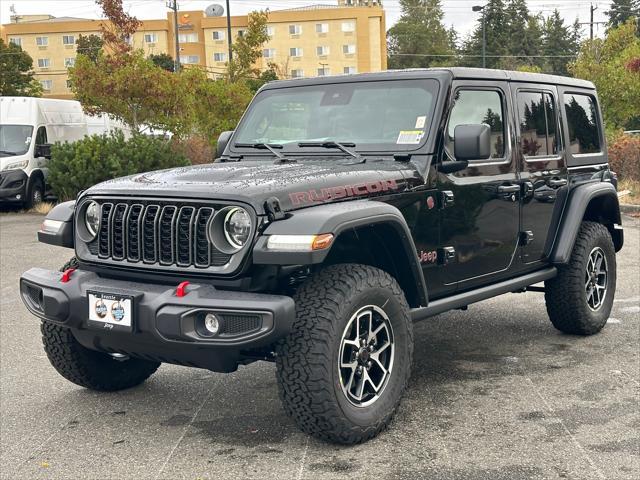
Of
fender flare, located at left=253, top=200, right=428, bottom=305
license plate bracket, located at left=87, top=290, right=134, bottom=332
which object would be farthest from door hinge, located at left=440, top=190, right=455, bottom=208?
license plate bracket, located at left=87, top=290, right=134, bottom=332

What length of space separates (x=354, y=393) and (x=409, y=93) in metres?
1.94

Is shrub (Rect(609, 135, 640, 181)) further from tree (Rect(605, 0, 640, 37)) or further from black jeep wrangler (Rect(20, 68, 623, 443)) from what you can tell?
tree (Rect(605, 0, 640, 37))

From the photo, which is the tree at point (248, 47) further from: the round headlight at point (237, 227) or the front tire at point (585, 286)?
the round headlight at point (237, 227)

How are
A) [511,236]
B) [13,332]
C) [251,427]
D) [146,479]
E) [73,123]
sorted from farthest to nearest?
[73,123] → [13,332] → [511,236] → [251,427] → [146,479]

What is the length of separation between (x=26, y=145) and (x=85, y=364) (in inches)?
569

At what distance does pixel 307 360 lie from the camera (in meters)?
4.12

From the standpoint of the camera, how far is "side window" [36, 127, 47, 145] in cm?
1889

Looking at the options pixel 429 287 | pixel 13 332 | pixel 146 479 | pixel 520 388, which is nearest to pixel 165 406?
pixel 146 479

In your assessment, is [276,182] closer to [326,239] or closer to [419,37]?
[326,239]

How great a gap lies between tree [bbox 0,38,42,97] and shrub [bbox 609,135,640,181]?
34875mm

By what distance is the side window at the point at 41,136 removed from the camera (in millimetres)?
18891

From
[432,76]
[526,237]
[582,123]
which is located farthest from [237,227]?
[582,123]

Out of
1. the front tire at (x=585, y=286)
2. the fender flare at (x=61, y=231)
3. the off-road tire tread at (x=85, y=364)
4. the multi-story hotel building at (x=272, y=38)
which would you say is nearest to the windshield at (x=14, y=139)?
the off-road tire tread at (x=85, y=364)

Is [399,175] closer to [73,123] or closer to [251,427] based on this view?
[251,427]
